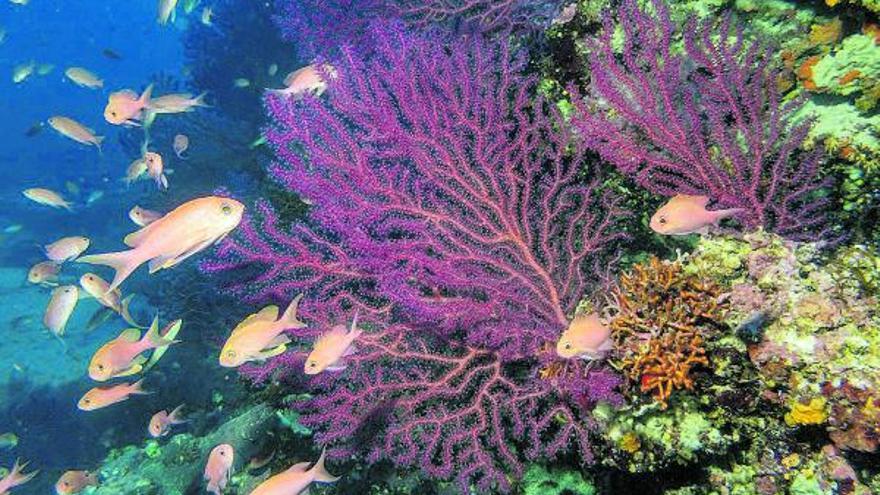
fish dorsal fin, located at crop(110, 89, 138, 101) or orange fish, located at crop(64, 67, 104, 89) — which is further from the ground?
orange fish, located at crop(64, 67, 104, 89)

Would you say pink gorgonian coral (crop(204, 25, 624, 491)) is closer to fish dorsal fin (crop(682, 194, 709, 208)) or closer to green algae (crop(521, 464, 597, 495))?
green algae (crop(521, 464, 597, 495))

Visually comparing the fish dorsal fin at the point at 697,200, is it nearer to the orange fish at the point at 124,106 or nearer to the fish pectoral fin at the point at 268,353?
the fish pectoral fin at the point at 268,353

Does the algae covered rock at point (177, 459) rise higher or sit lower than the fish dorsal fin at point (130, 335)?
lower

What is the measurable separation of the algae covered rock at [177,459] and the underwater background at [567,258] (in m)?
0.09

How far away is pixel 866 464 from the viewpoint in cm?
246

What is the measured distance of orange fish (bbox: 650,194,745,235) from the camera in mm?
2580

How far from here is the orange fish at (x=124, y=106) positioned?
523 centimetres

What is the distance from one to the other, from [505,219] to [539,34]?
1.82 metres

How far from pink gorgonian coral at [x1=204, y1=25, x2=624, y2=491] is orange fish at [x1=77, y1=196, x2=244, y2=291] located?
1.29 metres

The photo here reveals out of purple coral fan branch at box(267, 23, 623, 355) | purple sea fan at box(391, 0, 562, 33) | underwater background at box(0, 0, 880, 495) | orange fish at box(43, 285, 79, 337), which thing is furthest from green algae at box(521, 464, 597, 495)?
orange fish at box(43, 285, 79, 337)

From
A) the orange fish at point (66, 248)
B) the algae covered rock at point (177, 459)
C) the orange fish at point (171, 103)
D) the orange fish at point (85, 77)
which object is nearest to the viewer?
the algae covered rock at point (177, 459)

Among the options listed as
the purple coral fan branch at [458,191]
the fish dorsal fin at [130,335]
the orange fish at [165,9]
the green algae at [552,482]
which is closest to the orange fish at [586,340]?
the purple coral fan branch at [458,191]

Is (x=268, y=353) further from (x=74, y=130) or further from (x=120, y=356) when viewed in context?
(x=74, y=130)

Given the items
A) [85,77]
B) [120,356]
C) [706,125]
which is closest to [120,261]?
[120,356]
